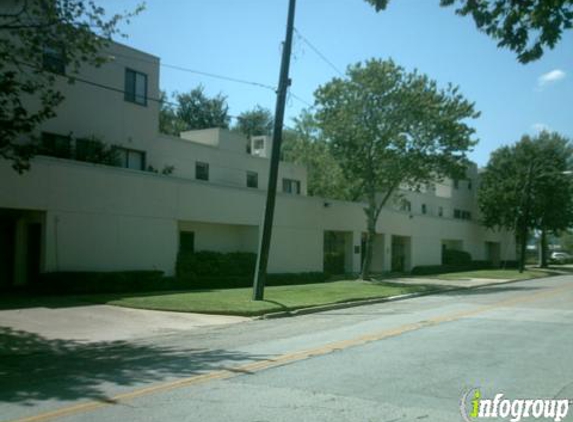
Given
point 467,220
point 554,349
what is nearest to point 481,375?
point 554,349

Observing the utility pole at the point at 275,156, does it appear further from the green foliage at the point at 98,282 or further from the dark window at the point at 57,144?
the dark window at the point at 57,144

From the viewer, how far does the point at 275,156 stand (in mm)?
19516

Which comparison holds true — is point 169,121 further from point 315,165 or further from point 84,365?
point 84,365

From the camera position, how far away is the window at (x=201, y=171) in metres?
31.2

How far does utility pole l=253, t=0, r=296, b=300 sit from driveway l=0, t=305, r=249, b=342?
282cm

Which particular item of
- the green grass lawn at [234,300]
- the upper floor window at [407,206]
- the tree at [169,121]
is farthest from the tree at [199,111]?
the green grass lawn at [234,300]

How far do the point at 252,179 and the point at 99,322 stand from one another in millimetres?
20222

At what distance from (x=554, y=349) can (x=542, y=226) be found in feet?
156

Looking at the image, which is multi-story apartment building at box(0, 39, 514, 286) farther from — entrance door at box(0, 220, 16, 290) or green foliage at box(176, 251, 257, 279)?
green foliage at box(176, 251, 257, 279)

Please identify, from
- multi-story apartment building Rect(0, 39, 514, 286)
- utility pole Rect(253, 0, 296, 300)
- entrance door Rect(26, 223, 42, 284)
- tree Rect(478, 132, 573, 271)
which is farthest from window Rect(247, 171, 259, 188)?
tree Rect(478, 132, 573, 271)

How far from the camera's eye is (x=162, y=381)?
8.49 meters

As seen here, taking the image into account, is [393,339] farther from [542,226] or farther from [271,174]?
[542,226]

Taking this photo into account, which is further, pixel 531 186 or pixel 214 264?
pixel 531 186

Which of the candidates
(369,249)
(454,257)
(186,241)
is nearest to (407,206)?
(454,257)
